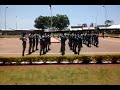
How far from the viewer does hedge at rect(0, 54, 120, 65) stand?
15.2 meters

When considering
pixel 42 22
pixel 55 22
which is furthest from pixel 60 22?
pixel 42 22

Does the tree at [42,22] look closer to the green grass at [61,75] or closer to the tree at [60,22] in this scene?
the tree at [60,22]

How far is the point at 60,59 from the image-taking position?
15430mm

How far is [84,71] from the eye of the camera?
1313cm

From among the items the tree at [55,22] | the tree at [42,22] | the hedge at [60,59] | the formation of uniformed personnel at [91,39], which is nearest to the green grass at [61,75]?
the hedge at [60,59]

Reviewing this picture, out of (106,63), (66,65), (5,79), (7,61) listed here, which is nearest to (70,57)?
(66,65)

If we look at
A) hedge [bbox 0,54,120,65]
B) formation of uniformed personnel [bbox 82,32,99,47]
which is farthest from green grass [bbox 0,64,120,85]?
formation of uniformed personnel [bbox 82,32,99,47]

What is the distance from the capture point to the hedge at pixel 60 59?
50.0 feet

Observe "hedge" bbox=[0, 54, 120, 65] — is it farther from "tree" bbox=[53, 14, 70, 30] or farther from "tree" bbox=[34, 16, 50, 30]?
"tree" bbox=[34, 16, 50, 30]

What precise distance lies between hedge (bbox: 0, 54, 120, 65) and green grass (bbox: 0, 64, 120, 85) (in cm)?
96

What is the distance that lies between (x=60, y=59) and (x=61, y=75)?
3038 mm

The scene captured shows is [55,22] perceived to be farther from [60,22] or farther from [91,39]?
[91,39]

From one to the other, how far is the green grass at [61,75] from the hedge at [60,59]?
37.8 inches
